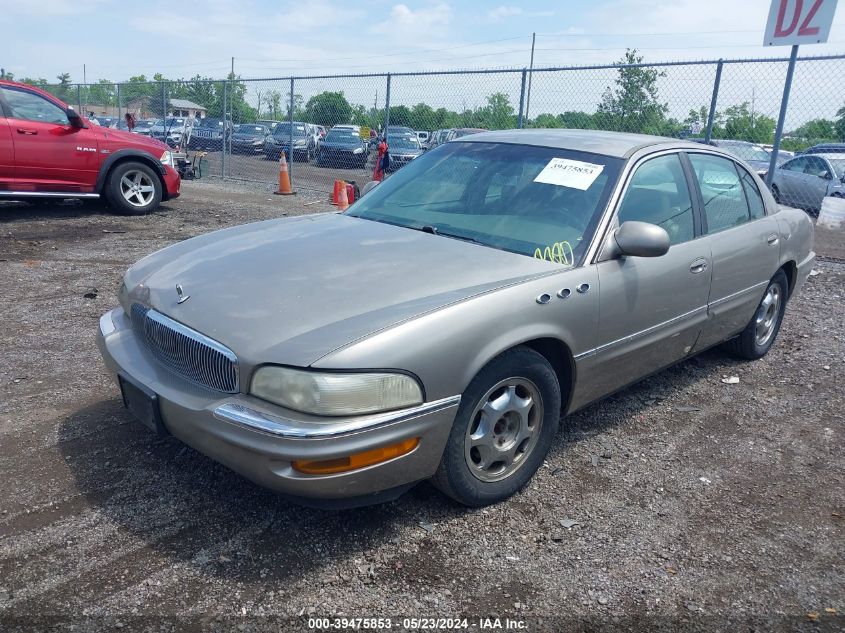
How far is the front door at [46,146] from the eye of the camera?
356 inches

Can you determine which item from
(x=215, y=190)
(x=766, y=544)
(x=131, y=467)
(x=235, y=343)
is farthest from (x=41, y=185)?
(x=766, y=544)

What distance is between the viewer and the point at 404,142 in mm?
20375

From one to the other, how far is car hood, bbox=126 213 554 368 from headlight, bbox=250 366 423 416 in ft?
0.19

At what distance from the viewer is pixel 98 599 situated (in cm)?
239

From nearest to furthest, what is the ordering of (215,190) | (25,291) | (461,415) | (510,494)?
(461,415) < (510,494) < (25,291) < (215,190)

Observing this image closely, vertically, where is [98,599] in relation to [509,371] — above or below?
below

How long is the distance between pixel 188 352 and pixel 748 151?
40.1 feet

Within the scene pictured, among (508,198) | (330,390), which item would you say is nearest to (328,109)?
(508,198)

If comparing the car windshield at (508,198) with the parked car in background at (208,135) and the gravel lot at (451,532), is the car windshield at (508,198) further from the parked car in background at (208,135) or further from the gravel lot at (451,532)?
the parked car in background at (208,135)

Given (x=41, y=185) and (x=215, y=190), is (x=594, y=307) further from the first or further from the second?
(x=215, y=190)

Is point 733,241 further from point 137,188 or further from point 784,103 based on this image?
point 137,188

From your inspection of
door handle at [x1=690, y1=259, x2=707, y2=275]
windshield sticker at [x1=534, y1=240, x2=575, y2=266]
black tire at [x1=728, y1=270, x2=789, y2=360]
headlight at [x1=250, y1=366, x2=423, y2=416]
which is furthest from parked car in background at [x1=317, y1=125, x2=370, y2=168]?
headlight at [x1=250, y1=366, x2=423, y2=416]

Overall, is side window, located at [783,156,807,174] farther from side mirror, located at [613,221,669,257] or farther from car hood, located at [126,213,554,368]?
car hood, located at [126,213,554,368]

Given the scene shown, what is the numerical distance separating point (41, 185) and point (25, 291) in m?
3.93
